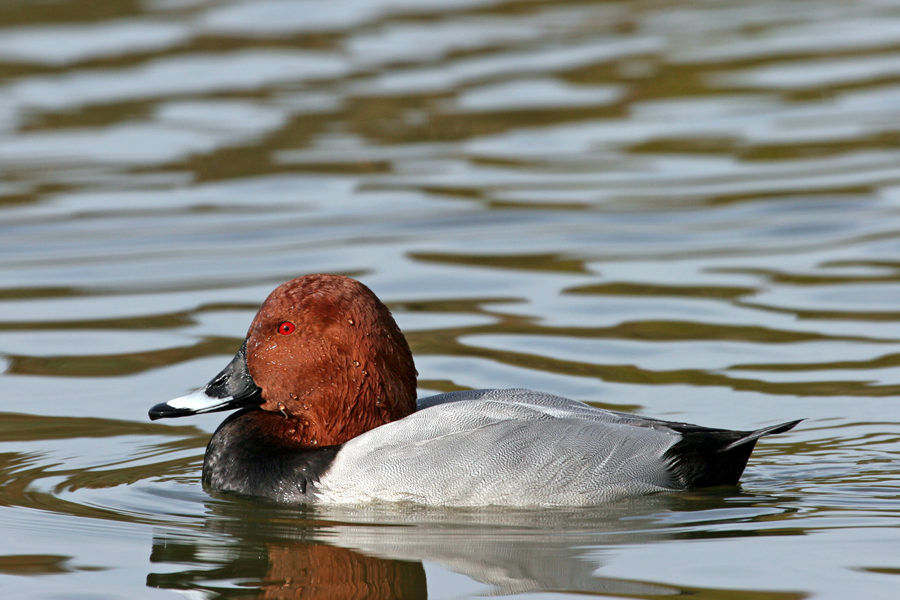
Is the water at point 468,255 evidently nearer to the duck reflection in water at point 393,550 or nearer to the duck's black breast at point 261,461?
the duck reflection in water at point 393,550

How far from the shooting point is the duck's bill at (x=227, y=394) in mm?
6320

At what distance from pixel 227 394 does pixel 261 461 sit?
382 mm

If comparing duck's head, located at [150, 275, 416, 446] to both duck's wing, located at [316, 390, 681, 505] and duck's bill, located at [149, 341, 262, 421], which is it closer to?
duck's bill, located at [149, 341, 262, 421]

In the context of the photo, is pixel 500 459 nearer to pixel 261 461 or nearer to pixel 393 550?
pixel 393 550

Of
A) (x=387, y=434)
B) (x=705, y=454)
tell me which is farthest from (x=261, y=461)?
(x=705, y=454)

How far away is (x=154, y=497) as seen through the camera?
615cm

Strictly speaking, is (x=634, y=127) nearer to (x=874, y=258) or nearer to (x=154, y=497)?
(x=874, y=258)

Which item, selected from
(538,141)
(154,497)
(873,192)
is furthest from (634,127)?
(154,497)

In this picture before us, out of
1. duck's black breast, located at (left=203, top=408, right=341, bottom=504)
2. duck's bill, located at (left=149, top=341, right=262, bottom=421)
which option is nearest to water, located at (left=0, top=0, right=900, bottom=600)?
duck's black breast, located at (left=203, top=408, right=341, bottom=504)

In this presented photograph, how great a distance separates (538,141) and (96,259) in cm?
442

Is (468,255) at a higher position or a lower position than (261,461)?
higher

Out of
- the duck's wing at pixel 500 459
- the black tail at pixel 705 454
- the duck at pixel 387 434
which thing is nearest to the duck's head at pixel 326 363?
the duck at pixel 387 434

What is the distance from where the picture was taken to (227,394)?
636cm

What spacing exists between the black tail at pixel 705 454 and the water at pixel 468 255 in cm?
9
